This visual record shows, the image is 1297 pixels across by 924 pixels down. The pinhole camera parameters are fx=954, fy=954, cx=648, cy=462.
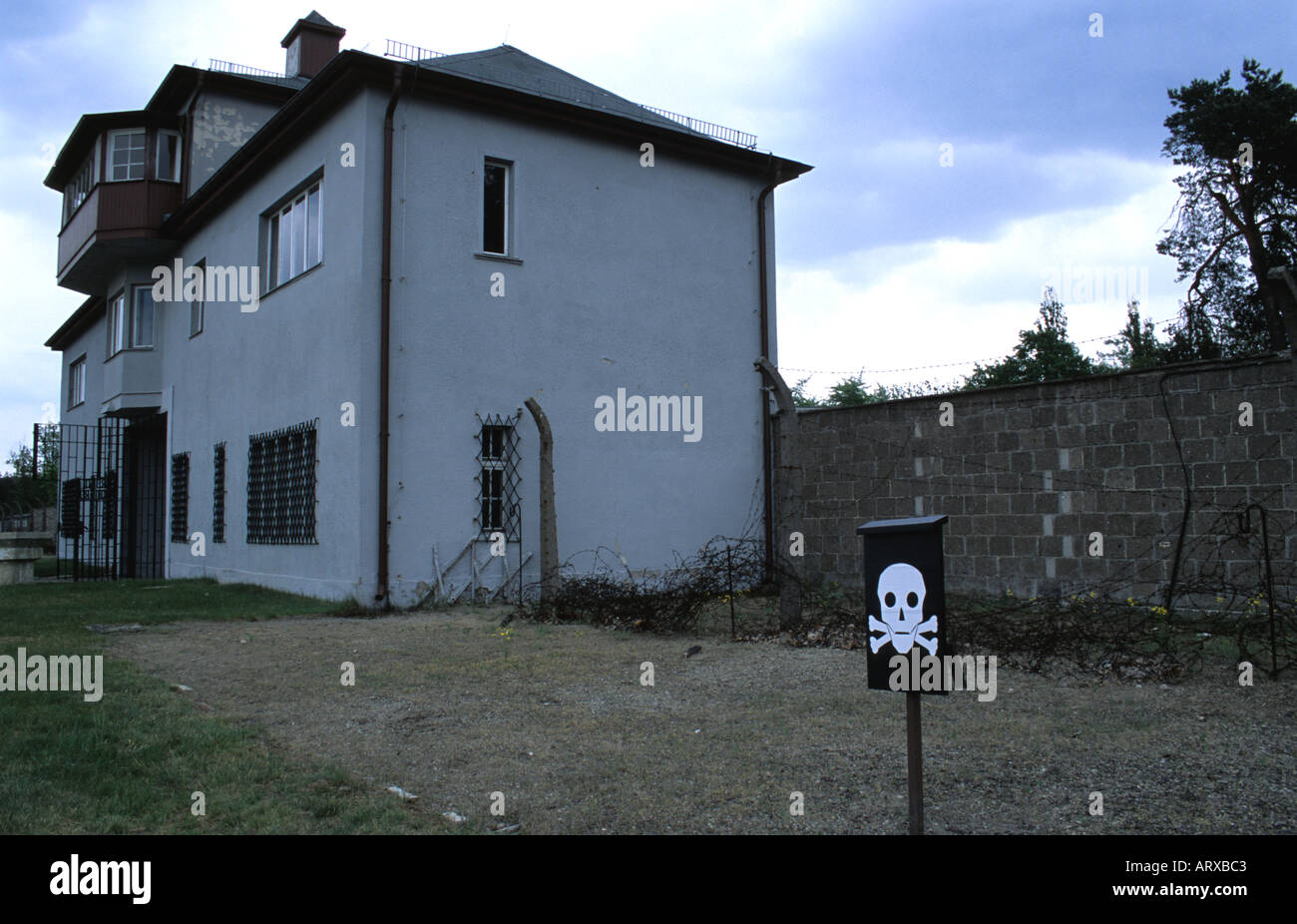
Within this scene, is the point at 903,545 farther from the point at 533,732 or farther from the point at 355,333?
the point at 355,333

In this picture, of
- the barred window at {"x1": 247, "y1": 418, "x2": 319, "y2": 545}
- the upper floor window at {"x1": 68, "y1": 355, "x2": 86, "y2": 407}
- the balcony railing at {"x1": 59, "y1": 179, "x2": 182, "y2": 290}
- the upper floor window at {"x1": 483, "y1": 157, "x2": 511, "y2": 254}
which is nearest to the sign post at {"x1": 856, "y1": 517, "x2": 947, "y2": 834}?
the upper floor window at {"x1": 483, "y1": 157, "x2": 511, "y2": 254}

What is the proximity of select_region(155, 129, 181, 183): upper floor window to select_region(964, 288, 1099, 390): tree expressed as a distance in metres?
34.2

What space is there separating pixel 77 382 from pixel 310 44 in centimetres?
1503

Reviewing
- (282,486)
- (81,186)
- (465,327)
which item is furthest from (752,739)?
(81,186)

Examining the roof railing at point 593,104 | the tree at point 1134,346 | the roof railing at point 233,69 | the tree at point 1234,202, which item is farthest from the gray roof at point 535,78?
the tree at point 1134,346

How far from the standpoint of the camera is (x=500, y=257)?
42.4ft

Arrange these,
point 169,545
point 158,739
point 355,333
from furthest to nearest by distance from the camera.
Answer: point 169,545, point 355,333, point 158,739

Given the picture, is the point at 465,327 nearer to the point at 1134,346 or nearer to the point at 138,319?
the point at 138,319

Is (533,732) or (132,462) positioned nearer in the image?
(533,732)

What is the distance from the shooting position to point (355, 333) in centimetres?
1198

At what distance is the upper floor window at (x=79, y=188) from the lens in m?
19.9

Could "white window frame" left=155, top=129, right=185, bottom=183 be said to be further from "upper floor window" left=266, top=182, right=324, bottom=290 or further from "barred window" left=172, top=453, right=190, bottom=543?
"barred window" left=172, top=453, right=190, bottom=543
